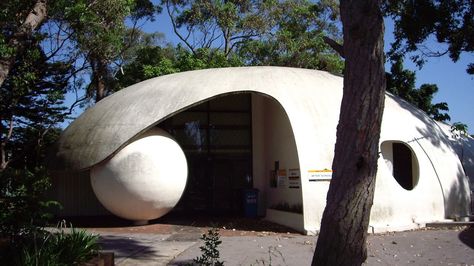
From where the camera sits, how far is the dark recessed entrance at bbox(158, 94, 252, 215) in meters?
18.1

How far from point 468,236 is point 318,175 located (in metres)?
3.88

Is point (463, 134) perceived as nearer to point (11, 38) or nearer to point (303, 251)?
point (303, 251)

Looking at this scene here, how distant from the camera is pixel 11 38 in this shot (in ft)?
39.5

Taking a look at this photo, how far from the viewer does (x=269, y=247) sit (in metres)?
10.2

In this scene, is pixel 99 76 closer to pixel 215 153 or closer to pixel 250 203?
pixel 215 153

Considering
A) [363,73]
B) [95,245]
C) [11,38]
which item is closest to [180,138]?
[11,38]

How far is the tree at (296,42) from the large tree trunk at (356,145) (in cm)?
2315

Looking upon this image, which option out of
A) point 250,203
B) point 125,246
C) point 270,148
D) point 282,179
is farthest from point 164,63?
point 125,246

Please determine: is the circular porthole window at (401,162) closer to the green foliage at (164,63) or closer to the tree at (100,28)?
the tree at (100,28)

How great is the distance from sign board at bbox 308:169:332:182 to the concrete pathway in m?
1.56

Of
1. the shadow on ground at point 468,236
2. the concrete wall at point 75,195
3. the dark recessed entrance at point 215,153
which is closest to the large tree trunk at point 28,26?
the dark recessed entrance at point 215,153

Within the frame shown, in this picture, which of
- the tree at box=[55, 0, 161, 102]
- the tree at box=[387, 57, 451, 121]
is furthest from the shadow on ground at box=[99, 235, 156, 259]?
the tree at box=[387, 57, 451, 121]

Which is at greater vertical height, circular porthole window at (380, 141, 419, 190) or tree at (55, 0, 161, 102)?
tree at (55, 0, 161, 102)

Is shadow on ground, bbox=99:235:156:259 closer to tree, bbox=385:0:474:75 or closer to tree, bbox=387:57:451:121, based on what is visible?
tree, bbox=385:0:474:75
